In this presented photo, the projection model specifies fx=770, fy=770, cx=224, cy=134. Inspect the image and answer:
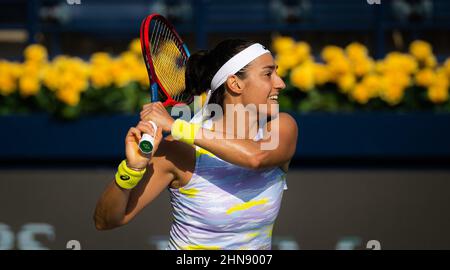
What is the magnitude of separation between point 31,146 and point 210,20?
6.90 ft

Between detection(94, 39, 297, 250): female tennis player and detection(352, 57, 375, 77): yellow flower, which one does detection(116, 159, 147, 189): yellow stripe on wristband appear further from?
detection(352, 57, 375, 77): yellow flower

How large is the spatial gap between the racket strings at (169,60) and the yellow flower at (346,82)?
2.42 meters

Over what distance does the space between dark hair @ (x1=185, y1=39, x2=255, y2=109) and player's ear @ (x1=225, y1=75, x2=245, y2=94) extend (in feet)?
0.06

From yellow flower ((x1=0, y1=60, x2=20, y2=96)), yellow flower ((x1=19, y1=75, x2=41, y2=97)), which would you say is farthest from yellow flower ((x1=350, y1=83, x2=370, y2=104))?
yellow flower ((x1=0, y1=60, x2=20, y2=96))

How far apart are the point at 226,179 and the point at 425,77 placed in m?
3.15

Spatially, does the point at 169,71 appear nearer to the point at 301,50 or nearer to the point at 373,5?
the point at 301,50

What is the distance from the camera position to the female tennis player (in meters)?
3.00

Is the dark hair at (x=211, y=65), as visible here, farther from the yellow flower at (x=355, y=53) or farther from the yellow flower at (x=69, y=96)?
the yellow flower at (x=355, y=53)

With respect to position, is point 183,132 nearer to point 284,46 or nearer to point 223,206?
point 223,206

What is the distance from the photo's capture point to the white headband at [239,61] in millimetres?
3094

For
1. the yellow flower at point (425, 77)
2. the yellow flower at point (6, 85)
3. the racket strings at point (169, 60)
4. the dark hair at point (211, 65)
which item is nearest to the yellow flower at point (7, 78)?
the yellow flower at point (6, 85)

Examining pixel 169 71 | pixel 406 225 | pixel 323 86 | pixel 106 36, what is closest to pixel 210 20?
pixel 106 36

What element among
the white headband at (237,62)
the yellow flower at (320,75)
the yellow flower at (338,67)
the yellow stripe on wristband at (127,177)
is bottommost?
the yellow stripe on wristband at (127,177)

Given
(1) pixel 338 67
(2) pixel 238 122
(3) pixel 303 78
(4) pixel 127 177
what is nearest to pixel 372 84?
(1) pixel 338 67
